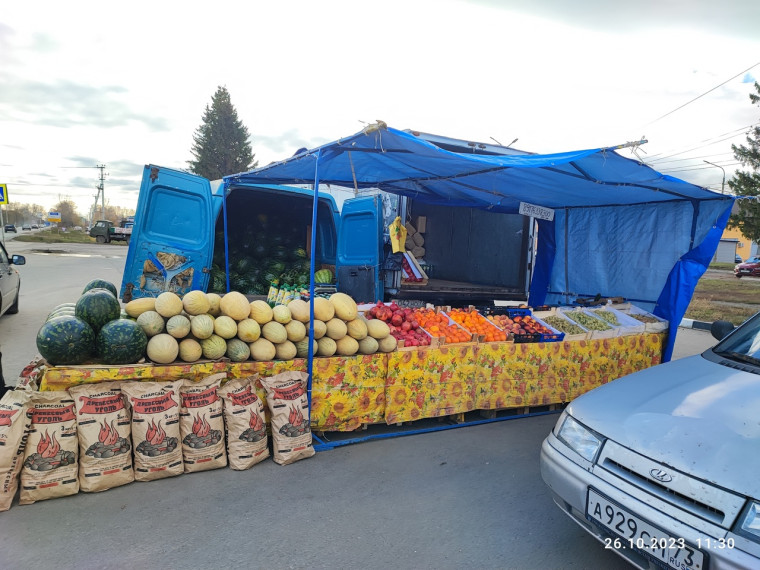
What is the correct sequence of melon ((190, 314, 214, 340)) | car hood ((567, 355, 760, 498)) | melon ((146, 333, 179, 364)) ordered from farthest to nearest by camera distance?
1. melon ((190, 314, 214, 340))
2. melon ((146, 333, 179, 364))
3. car hood ((567, 355, 760, 498))

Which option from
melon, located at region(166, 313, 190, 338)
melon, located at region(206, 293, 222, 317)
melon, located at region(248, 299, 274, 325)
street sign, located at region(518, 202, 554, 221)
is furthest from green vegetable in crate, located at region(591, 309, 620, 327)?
melon, located at region(166, 313, 190, 338)

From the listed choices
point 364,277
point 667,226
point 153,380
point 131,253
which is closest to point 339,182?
point 364,277

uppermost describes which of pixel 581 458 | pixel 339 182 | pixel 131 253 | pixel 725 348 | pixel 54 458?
pixel 339 182

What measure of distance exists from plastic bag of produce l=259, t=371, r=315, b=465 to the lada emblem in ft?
8.16

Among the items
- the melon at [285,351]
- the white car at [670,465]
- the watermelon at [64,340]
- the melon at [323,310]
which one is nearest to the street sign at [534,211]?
the melon at [323,310]

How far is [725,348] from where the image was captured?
3270 mm

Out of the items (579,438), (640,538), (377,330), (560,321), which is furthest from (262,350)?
(560,321)

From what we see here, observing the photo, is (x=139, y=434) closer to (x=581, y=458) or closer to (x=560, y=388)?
(x=581, y=458)

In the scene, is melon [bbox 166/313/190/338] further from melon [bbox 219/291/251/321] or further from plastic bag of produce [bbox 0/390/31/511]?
plastic bag of produce [bbox 0/390/31/511]

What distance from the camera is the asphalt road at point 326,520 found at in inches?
103

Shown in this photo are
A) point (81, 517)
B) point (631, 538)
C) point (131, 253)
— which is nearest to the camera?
point (631, 538)

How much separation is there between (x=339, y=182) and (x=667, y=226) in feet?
15.2

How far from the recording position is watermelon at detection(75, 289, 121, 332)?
11.6ft

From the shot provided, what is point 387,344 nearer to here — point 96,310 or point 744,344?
point 96,310
